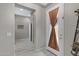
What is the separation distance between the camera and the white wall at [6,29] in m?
1.51

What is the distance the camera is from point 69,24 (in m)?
1.62

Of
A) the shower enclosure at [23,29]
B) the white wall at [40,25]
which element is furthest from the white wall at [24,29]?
the white wall at [40,25]

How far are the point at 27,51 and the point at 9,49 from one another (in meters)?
0.27

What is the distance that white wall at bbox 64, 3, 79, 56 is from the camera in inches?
63.1

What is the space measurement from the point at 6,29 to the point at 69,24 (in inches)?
37.4

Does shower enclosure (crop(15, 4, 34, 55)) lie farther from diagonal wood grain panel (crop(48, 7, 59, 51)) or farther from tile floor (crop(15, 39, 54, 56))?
diagonal wood grain panel (crop(48, 7, 59, 51))

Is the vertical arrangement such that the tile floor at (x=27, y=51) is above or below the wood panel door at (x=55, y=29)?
below

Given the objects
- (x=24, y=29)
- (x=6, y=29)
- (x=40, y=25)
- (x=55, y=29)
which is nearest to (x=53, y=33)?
(x=55, y=29)

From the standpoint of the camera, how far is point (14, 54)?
1586 millimetres

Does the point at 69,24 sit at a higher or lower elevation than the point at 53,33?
higher

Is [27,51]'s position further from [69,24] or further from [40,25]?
[69,24]

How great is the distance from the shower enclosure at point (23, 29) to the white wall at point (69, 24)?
1.78 ft

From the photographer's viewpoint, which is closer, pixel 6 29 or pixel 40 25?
pixel 6 29

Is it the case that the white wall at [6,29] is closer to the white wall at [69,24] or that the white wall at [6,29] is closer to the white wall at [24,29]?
the white wall at [24,29]
